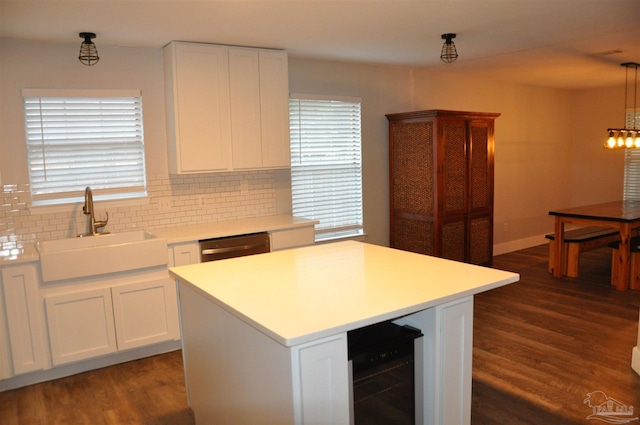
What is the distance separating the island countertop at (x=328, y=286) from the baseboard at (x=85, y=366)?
1.45m

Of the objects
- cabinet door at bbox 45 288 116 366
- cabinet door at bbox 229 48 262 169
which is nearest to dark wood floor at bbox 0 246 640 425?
cabinet door at bbox 45 288 116 366

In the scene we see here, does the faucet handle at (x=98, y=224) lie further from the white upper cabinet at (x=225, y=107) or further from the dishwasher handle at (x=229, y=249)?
the dishwasher handle at (x=229, y=249)

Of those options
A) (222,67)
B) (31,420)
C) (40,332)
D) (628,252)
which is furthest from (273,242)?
(628,252)

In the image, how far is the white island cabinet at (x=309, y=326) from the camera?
70.0 inches

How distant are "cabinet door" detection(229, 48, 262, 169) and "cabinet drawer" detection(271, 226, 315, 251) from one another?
68 centimetres

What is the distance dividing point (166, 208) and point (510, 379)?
300 centimetres

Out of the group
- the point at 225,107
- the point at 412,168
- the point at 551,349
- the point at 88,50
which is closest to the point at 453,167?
the point at 412,168

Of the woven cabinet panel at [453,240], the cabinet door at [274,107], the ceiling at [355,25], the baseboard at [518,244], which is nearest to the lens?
the ceiling at [355,25]

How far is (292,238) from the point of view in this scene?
14.3ft

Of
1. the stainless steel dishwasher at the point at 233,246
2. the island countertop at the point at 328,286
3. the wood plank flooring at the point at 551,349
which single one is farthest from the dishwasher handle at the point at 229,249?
the wood plank flooring at the point at 551,349

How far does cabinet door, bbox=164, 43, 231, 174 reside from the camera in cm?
403

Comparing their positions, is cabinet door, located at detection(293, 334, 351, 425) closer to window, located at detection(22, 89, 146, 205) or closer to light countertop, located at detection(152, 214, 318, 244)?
light countertop, located at detection(152, 214, 318, 244)

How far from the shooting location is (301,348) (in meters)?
1.73

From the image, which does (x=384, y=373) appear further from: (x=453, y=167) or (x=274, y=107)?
(x=453, y=167)
